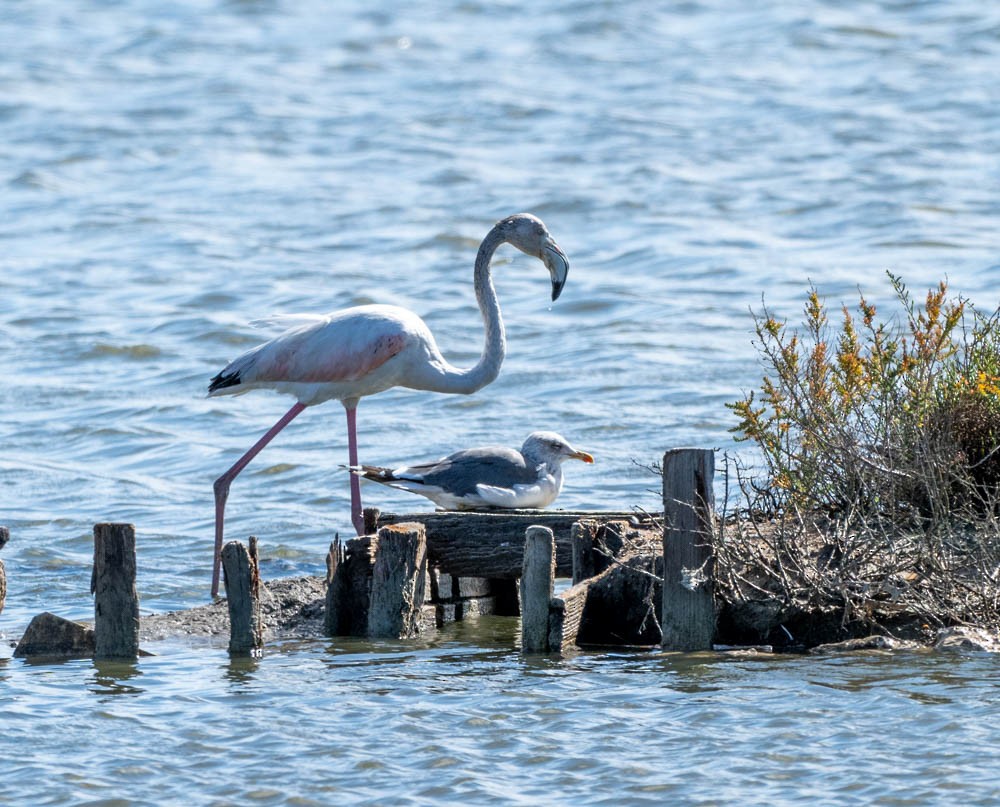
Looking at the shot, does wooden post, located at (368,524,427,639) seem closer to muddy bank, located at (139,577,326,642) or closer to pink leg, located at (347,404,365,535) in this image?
muddy bank, located at (139,577,326,642)

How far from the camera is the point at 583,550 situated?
9.64 m

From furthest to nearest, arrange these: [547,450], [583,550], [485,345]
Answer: [485,345] → [547,450] → [583,550]

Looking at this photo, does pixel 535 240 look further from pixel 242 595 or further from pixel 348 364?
pixel 242 595

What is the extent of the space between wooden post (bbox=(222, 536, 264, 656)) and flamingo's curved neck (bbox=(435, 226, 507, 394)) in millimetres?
2853

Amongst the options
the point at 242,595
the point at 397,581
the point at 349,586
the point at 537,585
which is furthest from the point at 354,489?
the point at 537,585

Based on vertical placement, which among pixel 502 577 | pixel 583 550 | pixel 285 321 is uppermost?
pixel 285 321

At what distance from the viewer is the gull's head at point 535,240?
12.0m

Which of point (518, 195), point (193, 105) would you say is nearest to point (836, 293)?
point (518, 195)

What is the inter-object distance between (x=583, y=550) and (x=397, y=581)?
1.05 meters

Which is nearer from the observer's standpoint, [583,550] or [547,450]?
[583,550]

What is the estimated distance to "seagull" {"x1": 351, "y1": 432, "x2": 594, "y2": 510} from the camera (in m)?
10.2

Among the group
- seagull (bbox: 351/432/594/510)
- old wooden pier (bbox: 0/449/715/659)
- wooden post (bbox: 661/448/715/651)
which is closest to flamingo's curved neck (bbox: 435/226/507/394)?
seagull (bbox: 351/432/594/510)

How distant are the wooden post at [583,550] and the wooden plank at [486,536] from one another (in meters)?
0.22

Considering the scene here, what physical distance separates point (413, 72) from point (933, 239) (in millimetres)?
13972
